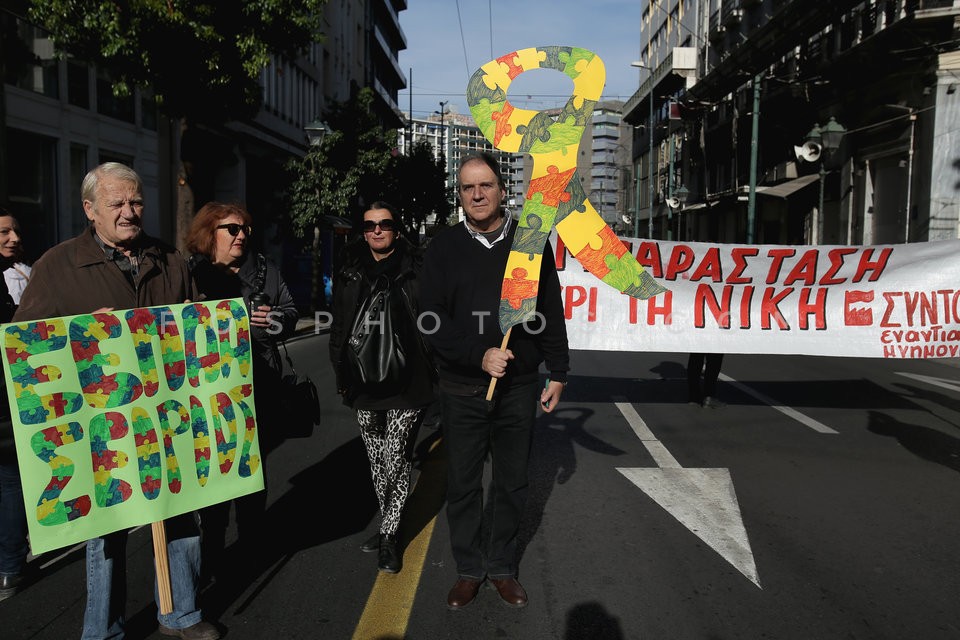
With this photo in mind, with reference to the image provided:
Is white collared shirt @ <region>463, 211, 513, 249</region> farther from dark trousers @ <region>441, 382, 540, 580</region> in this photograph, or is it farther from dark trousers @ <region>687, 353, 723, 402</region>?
dark trousers @ <region>687, 353, 723, 402</region>

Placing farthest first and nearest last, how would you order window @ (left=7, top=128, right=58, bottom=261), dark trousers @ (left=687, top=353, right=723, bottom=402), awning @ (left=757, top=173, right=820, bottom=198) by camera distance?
awning @ (left=757, top=173, right=820, bottom=198)
window @ (left=7, top=128, right=58, bottom=261)
dark trousers @ (left=687, top=353, right=723, bottom=402)

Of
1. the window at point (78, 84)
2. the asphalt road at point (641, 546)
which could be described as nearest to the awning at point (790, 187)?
the window at point (78, 84)

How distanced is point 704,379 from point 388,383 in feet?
18.0

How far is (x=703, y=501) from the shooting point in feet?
17.2

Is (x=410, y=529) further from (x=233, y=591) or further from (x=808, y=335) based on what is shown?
(x=808, y=335)

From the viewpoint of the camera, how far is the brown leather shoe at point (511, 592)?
12.0 ft

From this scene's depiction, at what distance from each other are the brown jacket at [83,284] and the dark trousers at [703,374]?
6475 millimetres

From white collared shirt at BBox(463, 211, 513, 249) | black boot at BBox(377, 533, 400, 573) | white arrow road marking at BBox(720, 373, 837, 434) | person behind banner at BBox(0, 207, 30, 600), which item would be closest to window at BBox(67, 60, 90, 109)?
white arrow road marking at BBox(720, 373, 837, 434)

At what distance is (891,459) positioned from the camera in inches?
254

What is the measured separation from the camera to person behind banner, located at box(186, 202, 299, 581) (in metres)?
3.79

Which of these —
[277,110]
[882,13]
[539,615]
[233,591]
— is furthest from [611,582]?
[277,110]

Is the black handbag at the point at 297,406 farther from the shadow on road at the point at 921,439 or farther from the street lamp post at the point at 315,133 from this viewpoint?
the street lamp post at the point at 315,133

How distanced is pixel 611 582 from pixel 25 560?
296 cm

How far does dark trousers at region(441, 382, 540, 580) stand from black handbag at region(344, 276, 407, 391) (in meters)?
0.48
